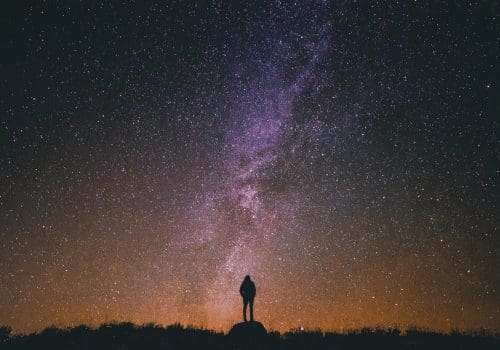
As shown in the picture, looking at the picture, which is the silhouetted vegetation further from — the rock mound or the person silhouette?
the person silhouette

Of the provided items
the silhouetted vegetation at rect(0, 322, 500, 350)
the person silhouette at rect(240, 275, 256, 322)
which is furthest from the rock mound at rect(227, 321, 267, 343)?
the person silhouette at rect(240, 275, 256, 322)

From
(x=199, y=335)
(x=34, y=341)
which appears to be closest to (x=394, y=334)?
(x=199, y=335)

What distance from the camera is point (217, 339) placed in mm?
13727

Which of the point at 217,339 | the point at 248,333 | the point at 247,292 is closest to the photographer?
the point at 248,333

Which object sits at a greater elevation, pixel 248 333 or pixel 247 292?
pixel 247 292

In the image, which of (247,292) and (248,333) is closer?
(248,333)

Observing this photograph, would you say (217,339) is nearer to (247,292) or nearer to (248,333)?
(248,333)

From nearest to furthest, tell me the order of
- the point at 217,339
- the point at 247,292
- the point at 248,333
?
the point at 248,333, the point at 217,339, the point at 247,292

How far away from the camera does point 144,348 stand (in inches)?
495

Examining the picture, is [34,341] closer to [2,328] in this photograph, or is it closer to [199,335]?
[2,328]

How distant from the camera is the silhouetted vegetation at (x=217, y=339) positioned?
1279 centimetres

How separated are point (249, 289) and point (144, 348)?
13.8 feet

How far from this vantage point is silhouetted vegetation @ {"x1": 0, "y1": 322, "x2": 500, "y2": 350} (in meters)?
12.8

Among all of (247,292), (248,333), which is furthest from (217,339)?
(247,292)
